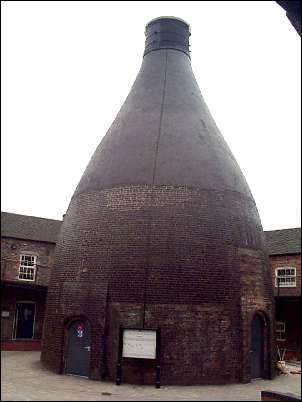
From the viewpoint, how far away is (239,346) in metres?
14.9

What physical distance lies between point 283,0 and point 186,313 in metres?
10.8

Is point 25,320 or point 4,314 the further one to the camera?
point 25,320

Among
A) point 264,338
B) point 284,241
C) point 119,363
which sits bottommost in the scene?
point 119,363

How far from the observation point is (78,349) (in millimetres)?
15219

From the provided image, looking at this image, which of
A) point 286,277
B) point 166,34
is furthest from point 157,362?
point 286,277

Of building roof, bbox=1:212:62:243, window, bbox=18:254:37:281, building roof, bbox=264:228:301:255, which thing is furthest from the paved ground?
building roof, bbox=1:212:62:243

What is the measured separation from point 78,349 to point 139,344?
248 centimetres

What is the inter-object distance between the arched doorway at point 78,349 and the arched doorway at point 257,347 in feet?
19.2

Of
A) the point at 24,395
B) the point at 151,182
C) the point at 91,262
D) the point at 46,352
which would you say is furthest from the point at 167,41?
the point at 24,395

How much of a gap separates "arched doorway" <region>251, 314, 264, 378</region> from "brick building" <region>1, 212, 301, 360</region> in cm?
629

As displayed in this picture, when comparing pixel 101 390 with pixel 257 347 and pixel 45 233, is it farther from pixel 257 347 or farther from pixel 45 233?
pixel 45 233

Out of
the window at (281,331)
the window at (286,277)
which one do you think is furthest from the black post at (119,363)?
the window at (286,277)

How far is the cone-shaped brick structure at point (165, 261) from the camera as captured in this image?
14.5 meters

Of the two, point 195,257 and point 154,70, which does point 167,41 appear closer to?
point 154,70
